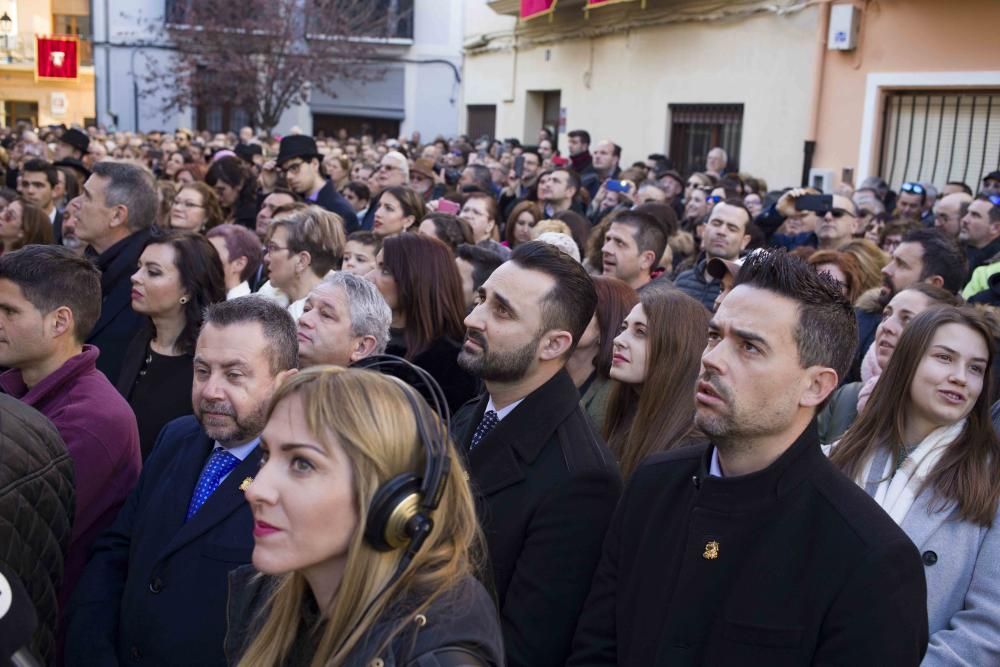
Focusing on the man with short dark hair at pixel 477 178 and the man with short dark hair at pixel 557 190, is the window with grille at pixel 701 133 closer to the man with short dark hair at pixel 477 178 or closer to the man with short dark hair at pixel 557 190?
the man with short dark hair at pixel 477 178

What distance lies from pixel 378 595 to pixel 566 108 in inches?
744

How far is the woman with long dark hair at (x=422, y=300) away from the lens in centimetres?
498

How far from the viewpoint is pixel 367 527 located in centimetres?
203

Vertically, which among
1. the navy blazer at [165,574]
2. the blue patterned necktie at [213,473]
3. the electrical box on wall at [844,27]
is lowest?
the navy blazer at [165,574]

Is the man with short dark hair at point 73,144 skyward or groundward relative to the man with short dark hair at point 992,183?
groundward

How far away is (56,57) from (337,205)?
20.7m

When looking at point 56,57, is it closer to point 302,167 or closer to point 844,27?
point 302,167

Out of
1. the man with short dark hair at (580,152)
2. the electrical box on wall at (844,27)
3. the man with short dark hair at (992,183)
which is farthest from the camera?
the man with short dark hair at (580,152)

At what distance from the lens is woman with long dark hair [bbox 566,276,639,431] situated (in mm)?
4414

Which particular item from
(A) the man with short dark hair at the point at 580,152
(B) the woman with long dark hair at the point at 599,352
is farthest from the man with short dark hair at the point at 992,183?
(B) the woman with long dark hair at the point at 599,352

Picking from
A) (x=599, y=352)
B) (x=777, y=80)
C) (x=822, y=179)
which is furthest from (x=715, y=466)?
(x=777, y=80)

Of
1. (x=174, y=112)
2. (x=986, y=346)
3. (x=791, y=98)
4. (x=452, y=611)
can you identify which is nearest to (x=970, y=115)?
(x=791, y=98)

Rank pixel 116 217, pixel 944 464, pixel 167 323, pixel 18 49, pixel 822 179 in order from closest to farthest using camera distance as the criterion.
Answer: pixel 944 464, pixel 167 323, pixel 116 217, pixel 822 179, pixel 18 49

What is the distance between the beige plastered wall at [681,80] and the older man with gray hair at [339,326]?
395 inches
